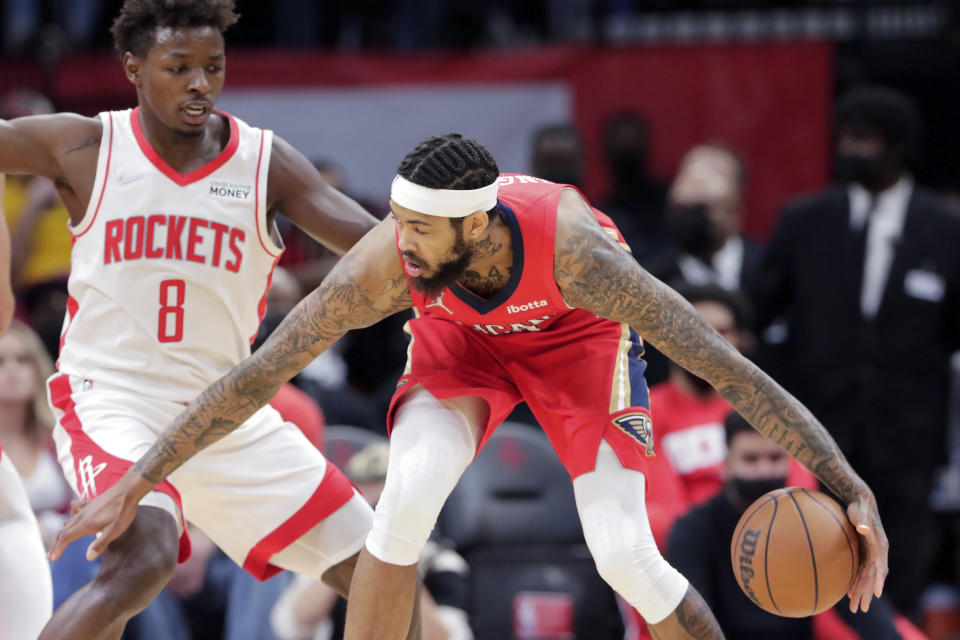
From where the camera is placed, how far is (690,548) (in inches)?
239

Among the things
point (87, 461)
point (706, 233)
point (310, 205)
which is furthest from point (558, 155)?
point (87, 461)

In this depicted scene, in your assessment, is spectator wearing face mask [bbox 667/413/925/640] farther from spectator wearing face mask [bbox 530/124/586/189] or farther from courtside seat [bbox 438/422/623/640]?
spectator wearing face mask [bbox 530/124/586/189]

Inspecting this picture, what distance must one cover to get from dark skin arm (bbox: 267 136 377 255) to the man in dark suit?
3221 mm

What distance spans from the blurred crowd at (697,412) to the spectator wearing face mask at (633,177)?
0.33 feet

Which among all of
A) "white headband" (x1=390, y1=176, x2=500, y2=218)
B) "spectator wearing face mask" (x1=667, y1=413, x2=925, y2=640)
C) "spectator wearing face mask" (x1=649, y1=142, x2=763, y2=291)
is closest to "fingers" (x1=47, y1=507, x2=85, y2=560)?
"white headband" (x1=390, y1=176, x2=500, y2=218)

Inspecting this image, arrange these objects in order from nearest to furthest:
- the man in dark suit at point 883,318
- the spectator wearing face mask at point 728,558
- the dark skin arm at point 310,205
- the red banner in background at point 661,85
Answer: the dark skin arm at point 310,205, the spectator wearing face mask at point 728,558, the man in dark suit at point 883,318, the red banner in background at point 661,85

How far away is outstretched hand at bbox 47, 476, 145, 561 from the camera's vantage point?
13.9 feet

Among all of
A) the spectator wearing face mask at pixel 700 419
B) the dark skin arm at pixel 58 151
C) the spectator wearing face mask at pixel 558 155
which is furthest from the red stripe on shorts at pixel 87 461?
the spectator wearing face mask at pixel 558 155

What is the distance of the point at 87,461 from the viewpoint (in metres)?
4.48

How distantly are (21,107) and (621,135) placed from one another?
11.2ft

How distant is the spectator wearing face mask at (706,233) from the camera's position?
758 centimetres

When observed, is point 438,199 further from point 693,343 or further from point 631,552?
point 631,552

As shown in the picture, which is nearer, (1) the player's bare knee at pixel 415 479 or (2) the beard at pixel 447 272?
(2) the beard at pixel 447 272

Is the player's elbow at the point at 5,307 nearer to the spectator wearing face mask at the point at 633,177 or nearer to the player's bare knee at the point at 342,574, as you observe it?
the player's bare knee at the point at 342,574
